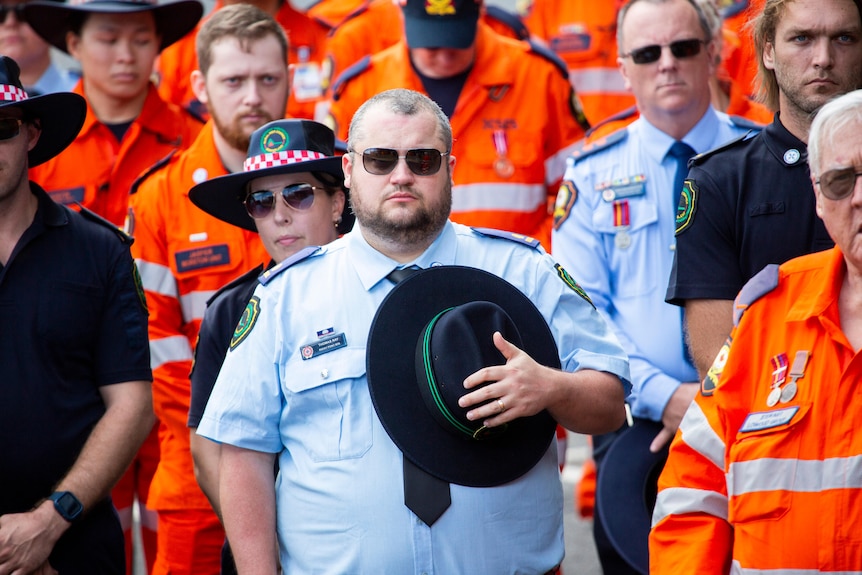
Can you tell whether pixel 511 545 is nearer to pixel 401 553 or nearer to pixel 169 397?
pixel 401 553

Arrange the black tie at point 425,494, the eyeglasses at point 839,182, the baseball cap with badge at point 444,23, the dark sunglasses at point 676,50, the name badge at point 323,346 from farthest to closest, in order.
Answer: the baseball cap with badge at point 444,23 < the dark sunglasses at point 676,50 < the name badge at point 323,346 < the black tie at point 425,494 < the eyeglasses at point 839,182

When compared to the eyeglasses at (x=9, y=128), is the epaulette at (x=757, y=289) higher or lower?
lower

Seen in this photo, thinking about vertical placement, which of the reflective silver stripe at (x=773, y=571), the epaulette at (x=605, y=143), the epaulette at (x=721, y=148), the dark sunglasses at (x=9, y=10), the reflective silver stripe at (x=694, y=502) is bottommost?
the reflective silver stripe at (x=773, y=571)

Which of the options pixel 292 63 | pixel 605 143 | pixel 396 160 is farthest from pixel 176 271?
pixel 292 63

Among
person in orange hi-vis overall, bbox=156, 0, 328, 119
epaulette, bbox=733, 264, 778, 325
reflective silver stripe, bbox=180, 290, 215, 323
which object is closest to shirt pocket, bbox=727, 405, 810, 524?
epaulette, bbox=733, 264, 778, 325

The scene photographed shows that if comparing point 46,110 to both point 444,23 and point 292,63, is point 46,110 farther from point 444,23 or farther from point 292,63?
point 292,63

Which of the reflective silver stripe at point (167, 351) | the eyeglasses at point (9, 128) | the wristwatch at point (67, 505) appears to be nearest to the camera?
the wristwatch at point (67, 505)

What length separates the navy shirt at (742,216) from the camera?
3.96 m

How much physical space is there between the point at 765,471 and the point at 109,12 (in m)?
4.41

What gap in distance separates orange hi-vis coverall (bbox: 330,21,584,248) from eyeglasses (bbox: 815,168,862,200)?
2930 millimetres

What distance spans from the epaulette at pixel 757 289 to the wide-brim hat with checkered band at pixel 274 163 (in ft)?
5.98

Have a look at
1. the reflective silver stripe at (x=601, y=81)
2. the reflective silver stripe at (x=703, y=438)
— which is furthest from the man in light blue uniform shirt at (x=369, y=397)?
the reflective silver stripe at (x=601, y=81)

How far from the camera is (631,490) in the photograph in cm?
476

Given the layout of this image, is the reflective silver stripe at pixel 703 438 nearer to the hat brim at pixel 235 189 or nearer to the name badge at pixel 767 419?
the name badge at pixel 767 419
